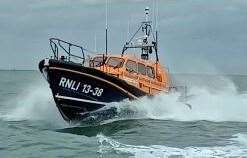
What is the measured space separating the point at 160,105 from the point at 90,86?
4147mm

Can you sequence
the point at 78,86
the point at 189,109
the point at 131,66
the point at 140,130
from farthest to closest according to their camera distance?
the point at 189,109 → the point at 131,66 → the point at 78,86 → the point at 140,130

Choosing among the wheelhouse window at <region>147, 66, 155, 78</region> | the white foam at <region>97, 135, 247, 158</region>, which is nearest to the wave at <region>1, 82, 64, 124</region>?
the wheelhouse window at <region>147, 66, 155, 78</region>

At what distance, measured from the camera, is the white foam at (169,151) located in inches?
515

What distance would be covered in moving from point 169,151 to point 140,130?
14.3 feet

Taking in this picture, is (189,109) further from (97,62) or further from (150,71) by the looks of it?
(97,62)

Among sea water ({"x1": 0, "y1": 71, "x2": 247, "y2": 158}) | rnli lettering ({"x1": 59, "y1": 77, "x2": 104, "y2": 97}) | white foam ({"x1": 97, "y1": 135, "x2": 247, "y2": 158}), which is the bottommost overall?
white foam ({"x1": 97, "y1": 135, "x2": 247, "y2": 158})

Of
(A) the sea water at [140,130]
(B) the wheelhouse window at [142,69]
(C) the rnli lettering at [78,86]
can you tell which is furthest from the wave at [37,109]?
(B) the wheelhouse window at [142,69]

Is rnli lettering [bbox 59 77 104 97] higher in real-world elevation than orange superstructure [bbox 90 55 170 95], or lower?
lower

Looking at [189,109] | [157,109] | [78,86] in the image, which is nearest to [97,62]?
[78,86]

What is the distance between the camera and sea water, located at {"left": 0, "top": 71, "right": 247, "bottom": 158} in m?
13.5

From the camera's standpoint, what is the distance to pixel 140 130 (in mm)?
17844

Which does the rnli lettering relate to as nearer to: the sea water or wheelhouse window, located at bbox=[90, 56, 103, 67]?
the sea water

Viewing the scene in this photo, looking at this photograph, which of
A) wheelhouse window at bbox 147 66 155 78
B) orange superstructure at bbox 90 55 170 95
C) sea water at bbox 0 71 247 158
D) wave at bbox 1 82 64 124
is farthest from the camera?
wheelhouse window at bbox 147 66 155 78

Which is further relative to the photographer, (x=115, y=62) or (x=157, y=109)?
(x=157, y=109)
